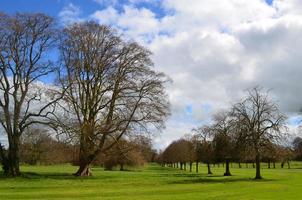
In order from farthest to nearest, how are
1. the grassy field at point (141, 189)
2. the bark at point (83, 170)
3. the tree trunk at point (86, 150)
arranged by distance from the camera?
the bark at point (83, 170) < the tree trunk at point (86, 150) < the grassy field at point (141, 189)

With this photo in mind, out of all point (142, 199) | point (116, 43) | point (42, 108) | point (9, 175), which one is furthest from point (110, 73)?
point (142, 199)

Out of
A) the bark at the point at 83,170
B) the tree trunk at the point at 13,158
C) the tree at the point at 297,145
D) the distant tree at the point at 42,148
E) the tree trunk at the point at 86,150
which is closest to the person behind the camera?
the tree trunk at the point at 13,158

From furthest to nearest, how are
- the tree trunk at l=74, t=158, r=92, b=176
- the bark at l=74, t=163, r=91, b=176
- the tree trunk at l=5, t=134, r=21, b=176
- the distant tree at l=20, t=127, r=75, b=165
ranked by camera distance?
1. the bark at l=74, t=163, r=91, b=176
2. the tree trunk at l=74, t=158, r=92, b=176
3. the distant tree at l=20, t=127, r=75, b=165
4. the tree trunk at l=5, t=134, r=21, b=176

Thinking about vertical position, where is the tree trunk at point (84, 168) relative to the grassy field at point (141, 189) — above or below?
above

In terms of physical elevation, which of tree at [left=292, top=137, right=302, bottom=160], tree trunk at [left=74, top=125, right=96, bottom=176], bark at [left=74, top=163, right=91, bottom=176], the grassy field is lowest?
the grassy field

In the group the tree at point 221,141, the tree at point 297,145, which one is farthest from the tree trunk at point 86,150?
the tree at point 297,145

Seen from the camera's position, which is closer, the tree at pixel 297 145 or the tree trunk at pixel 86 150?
the tree trunk at pixel 86 150

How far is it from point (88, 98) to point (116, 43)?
739cm

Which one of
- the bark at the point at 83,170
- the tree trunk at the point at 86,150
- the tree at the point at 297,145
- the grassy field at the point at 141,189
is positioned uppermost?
the tree at the point at 297,145

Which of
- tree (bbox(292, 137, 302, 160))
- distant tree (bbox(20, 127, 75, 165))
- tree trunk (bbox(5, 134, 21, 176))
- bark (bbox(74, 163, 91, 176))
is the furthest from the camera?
tree (bbox(292, 137, 302, 160))

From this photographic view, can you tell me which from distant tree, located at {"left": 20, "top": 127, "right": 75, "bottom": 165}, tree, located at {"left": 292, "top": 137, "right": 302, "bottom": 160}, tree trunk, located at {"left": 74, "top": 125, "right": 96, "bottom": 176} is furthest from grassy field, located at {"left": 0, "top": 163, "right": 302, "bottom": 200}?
tree, located at {"left": 292, "top": 137, "right": 302, "bottom": 160}

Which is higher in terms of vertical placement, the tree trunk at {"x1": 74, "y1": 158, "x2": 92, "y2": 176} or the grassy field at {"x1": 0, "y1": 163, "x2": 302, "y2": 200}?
the tree trunk at {"x1": 74, "y1": 158, "x2": 92, "y2": 176}

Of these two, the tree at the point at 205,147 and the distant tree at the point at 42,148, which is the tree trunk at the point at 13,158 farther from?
the tree at the point at 205,147

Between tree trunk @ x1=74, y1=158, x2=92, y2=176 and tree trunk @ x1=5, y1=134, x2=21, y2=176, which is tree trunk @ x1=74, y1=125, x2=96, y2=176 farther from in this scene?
tree trunk @ x1=5, y1=134, x2=21, y2=176
